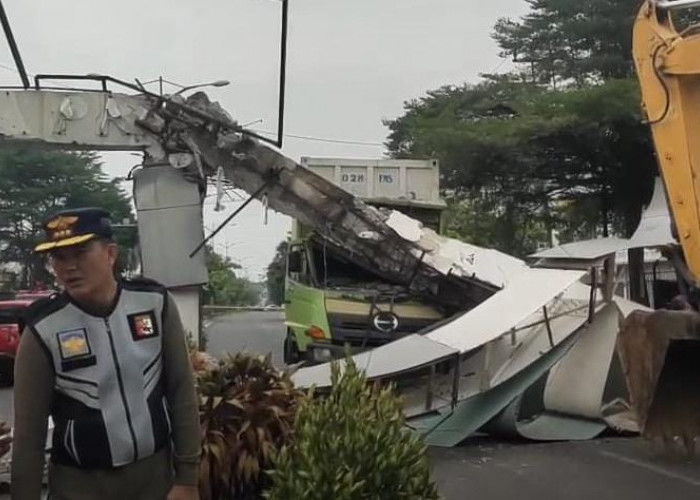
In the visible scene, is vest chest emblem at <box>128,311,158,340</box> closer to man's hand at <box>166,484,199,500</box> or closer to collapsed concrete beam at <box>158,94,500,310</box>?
man's hand at <box>166,484,199,500</box>

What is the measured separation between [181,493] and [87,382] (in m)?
0.46

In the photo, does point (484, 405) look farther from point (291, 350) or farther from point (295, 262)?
point (291, 350)

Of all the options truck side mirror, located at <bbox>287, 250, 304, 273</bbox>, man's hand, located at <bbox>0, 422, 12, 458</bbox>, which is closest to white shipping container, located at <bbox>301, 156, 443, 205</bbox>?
truck side mirror, located at <bbox>287, 250, 304, 273</bbox>

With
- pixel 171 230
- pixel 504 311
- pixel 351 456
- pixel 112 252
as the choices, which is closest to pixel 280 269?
pixel 171 230

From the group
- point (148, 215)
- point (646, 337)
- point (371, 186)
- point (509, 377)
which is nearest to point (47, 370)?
point (646, 337)

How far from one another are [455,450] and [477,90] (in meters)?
20.2

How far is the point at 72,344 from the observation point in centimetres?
337

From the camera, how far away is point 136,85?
1384 cm

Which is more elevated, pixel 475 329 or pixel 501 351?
pixel 475 329

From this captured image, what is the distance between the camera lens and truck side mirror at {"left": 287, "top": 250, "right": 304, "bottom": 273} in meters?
16.7

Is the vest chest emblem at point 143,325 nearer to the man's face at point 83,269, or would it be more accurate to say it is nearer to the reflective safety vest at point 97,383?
the reflective safety vest at point 97,383

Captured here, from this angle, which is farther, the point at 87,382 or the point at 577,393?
the point at 577,393

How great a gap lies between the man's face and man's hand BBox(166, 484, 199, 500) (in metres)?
0.65

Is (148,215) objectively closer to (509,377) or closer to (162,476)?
(509,377)
